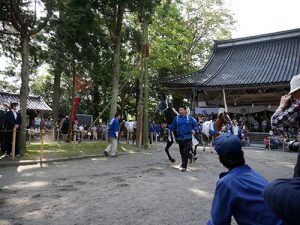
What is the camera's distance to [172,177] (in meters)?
9.30

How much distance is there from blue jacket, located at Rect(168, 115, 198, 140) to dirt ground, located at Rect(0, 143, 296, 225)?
41.8 inches

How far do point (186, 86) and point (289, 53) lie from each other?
27.5 feet

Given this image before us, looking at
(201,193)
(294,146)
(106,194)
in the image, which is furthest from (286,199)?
(201,193)

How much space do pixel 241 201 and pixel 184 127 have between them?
8418 millimetres

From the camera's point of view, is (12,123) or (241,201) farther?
(12,123)

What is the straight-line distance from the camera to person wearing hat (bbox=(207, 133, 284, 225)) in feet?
8.25

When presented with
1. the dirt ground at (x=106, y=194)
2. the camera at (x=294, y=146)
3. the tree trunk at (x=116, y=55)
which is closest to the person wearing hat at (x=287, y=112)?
the camera at (x=294, y=146)

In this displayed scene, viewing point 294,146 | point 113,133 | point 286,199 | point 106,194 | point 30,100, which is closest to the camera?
point 286,199

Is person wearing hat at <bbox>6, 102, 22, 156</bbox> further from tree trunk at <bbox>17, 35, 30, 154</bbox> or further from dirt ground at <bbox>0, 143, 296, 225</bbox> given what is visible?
dirt ground at <bbox>0, 143, 296, 225</bbox>

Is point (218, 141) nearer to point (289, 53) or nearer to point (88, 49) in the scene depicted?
point (88, 49)

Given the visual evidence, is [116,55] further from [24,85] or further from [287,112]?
[287,112]

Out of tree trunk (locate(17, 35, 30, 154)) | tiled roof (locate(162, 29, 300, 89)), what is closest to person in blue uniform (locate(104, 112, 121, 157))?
tree trunk (locate(17, 35, 30, 154))

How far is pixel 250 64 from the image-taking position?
26.3 meters

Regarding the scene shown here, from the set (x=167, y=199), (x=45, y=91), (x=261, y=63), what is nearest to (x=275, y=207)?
(x=167, y=199)
